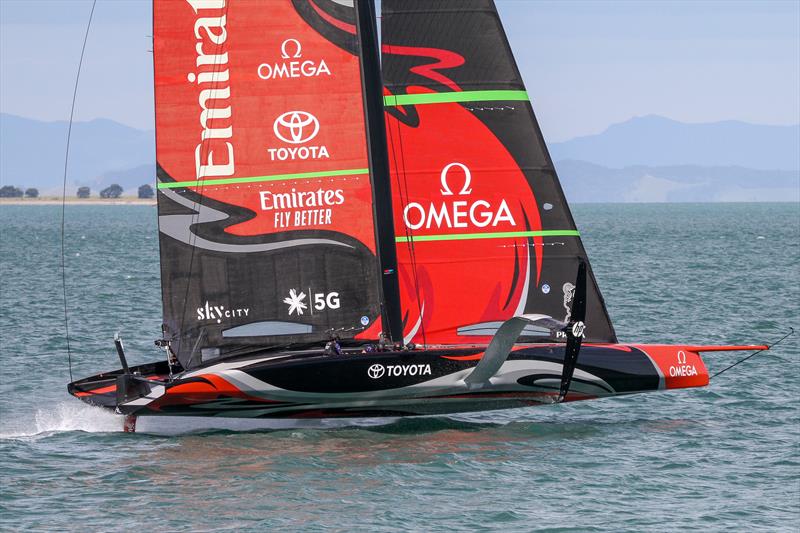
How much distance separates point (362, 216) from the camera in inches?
727

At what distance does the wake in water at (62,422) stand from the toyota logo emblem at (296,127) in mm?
4937

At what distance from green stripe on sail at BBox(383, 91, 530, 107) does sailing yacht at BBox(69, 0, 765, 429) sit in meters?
0.03

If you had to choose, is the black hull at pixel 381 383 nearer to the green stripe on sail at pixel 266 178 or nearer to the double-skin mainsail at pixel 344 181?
the double-skin mainsail at pixel 344 181

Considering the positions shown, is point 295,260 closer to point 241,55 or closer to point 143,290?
point 241,55

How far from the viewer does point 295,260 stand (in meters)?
18.5

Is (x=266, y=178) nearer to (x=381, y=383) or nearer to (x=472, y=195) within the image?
(x=472, y=195)

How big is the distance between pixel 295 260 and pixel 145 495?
4.47 meters

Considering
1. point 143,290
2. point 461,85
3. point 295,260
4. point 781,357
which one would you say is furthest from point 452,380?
point 143,290

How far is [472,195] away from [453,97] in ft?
4.72

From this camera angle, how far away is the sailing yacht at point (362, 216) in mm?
18078

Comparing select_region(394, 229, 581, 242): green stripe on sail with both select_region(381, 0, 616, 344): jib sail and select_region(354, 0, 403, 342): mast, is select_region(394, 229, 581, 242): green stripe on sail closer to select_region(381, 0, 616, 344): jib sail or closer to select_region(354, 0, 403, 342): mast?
select_region(381, 0, 616, 344): jib sail

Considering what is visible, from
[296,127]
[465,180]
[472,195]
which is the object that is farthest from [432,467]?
[296,127]

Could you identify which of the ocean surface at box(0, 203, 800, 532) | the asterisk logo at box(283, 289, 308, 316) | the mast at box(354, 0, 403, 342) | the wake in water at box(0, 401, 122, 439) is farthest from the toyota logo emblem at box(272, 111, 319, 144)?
the wake in water at box(0, 401, 122, 439)

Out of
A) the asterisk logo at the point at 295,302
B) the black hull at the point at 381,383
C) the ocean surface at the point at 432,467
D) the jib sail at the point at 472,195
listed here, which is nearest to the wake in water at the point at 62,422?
the ocean surface at the point at 432,467
